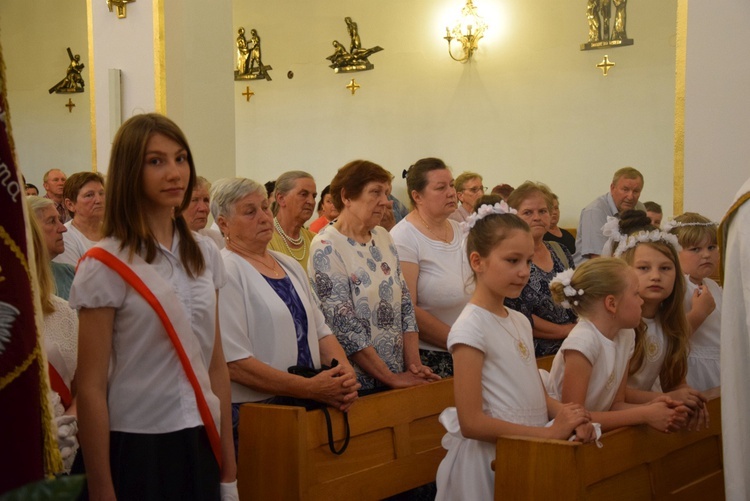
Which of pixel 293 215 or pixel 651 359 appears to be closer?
pixel 651 359

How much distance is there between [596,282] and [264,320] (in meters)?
1.29

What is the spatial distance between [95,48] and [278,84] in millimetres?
5129

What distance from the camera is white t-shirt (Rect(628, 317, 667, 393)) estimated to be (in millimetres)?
3883

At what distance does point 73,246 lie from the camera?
5.28 meters

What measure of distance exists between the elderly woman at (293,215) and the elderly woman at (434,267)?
509 mm

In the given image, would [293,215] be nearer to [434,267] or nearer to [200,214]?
[200,214]

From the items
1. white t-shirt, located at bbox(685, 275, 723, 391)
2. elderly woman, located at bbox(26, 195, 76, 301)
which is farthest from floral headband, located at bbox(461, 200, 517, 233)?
elderly woman, located at bbox(26, 195, 76, 301)

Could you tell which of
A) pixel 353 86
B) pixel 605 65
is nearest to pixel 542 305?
pixel 605 65

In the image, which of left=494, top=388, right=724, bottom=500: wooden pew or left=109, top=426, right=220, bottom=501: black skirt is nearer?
left=109, top=426, right=220, bottom=501: black skirt

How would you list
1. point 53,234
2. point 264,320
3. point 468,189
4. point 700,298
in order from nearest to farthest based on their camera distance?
point 264,320, point 53,234, point 700,298, point 468,189

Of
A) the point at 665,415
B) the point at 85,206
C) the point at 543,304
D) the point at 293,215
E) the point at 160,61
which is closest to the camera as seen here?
the point at 665,415

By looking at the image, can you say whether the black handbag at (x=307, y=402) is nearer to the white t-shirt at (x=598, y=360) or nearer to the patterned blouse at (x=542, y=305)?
the white t-shirt at (x=598, y=360)

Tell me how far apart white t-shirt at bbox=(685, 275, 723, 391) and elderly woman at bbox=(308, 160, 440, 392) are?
1322 mm

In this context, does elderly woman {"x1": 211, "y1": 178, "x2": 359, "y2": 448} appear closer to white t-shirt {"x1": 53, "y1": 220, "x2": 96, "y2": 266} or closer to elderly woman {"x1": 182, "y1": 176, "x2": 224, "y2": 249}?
elderly woman {"x1": 182, "y1": 176, "x2": 224, "y2": 249}
